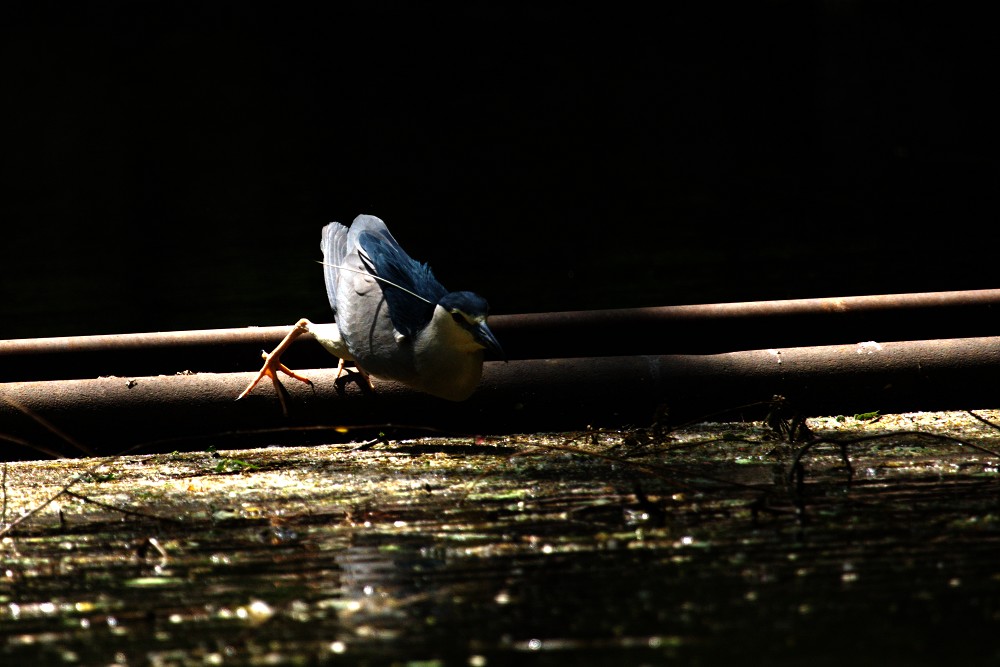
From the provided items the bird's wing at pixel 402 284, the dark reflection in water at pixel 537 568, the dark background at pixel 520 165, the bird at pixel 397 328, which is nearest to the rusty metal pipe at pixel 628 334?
the bird at pixel 397 328

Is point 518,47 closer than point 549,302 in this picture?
No

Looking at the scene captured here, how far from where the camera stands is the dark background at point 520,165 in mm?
9430

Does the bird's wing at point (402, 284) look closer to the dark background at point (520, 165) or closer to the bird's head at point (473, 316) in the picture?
the bird's head at point (473, 316)

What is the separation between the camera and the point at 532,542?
417cm

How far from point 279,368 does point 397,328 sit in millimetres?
607

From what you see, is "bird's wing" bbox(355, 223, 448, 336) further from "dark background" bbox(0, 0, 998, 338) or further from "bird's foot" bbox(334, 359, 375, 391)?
"dark background" bbox(0, 0, 998, 338)

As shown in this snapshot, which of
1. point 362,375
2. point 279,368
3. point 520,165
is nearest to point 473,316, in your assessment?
point 362,375

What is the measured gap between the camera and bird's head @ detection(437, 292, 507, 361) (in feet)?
17.2

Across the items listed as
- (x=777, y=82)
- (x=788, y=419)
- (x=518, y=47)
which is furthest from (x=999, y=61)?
(x=788, y=419)

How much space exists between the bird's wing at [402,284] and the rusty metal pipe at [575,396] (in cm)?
34

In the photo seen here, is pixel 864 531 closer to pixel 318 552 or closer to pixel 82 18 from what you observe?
pixel 318 552

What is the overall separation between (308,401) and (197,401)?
0.42 m

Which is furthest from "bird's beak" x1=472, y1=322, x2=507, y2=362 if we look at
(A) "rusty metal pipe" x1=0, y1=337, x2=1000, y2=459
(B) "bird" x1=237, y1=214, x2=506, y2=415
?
(A) "rusty metal pipe" x1=0, y1=337, x2=1000, y2=459

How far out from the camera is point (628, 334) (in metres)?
6.29
